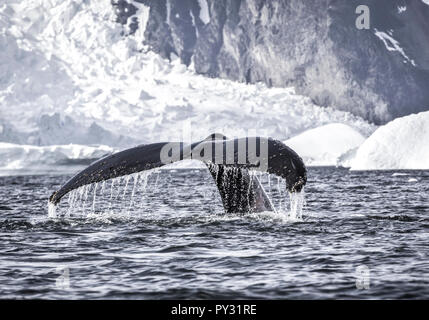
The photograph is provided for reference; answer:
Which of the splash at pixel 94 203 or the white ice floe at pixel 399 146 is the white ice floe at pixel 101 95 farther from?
the splash at pixel 94 203

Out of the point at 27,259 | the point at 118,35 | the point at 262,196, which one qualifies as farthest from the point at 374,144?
the point at 118,35

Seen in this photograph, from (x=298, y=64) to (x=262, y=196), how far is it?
125m

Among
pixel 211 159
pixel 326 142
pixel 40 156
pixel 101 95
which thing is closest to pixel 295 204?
pixel 211 159

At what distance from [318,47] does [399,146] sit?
82.0 m

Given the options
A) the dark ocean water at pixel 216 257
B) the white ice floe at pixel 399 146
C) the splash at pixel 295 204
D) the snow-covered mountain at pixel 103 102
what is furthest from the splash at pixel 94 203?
the snow-covered mountain at pixel 103 102

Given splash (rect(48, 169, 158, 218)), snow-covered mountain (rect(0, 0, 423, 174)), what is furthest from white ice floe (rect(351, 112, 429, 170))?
splash (rect(48, 169, 158, 218))

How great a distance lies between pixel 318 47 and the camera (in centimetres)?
13250

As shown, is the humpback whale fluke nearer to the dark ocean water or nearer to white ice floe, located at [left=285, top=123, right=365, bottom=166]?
the dark ocean water

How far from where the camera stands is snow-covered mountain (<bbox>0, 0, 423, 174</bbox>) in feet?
282

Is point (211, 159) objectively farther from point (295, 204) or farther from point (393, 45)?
point (393, 45)

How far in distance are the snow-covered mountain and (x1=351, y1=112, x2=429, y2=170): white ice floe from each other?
1434 centimetres

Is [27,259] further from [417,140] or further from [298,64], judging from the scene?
[298,64]

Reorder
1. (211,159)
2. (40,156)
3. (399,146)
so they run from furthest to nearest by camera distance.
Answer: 1. (40,156)
2. (399,146)
3. (211,159)

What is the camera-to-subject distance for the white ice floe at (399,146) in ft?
167
